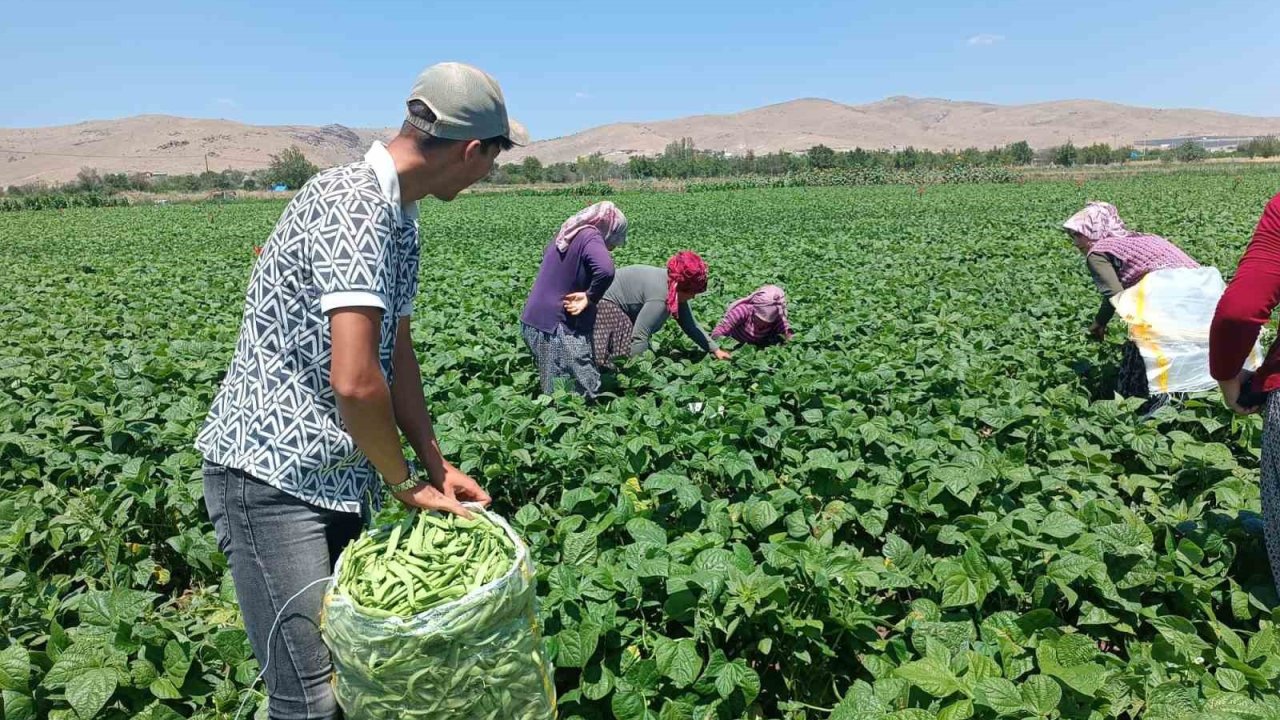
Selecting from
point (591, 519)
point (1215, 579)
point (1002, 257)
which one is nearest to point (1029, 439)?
point (1215, 579)

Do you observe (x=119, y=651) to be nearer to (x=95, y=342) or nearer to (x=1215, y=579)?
(x=1215, y=579)

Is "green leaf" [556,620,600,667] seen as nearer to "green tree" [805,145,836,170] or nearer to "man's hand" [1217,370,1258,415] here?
"man's hand" [1217,370,1258,415]

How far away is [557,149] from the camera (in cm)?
19488

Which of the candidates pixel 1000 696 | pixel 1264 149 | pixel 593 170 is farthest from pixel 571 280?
pixel 1264 149

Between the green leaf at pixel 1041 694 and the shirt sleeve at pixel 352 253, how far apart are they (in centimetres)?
188

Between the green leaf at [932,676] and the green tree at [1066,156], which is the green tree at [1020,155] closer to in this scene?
the green tree at [1066,156]

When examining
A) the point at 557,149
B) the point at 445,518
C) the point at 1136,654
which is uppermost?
the point at 557,149

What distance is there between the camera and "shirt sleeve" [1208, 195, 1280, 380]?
7.58 feet

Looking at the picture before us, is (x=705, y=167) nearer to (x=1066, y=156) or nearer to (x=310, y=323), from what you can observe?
(x=1066, y=156)

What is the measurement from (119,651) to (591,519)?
1687 millimetres

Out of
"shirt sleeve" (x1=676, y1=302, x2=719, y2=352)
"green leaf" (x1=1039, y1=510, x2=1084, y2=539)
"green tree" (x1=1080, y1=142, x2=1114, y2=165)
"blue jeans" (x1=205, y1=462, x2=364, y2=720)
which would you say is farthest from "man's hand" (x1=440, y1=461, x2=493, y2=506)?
"green tree" (x1=1080, y1=142, x2=1114, y2=165)

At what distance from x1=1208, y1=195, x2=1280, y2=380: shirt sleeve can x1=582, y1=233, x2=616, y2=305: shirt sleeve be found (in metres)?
2.98

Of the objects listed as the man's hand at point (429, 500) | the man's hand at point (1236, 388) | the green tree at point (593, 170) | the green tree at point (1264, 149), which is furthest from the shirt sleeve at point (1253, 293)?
the green tree at point (1264, 149)

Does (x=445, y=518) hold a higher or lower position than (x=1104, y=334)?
higher
